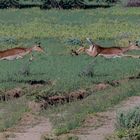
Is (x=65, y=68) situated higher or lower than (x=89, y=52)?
lower

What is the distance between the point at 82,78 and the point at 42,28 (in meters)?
15.0

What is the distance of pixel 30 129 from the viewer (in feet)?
40.9

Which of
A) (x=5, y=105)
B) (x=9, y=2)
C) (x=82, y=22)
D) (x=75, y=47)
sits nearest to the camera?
(x=5, y=105)

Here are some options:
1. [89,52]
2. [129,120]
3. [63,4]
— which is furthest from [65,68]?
[63,4]

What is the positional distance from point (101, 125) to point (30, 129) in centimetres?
130

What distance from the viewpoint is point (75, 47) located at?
973 inches

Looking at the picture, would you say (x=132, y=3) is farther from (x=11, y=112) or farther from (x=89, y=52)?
(x=11, y=112)

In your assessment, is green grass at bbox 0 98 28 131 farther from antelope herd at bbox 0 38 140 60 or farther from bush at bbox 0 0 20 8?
bush at bbox 0 0 20 8

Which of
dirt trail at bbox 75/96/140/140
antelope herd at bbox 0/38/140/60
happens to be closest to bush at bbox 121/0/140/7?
antelope herd at bbox 0/38/140/60

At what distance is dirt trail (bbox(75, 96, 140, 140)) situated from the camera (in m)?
12.0

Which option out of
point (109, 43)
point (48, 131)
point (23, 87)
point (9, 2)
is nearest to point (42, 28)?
point (109, 43)

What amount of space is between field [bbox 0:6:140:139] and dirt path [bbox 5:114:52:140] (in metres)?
0.15

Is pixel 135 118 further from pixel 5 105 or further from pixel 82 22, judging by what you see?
pixel 82 22

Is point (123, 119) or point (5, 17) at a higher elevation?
point (123, 119)
